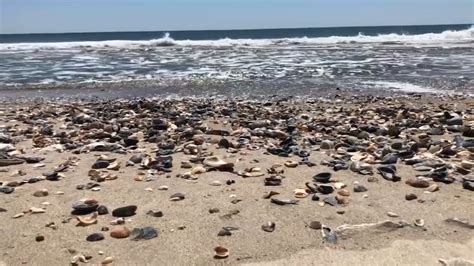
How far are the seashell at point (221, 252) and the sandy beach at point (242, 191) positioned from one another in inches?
0.9

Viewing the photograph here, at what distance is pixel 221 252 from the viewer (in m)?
3.02

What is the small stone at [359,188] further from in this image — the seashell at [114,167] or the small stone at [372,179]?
the seashell at [114,167]

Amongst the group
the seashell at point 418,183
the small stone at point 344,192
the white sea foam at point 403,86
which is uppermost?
the seashell at point 418,183

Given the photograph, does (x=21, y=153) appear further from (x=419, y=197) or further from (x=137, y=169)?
(x=419, y=197)

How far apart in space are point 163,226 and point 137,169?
1.47 metres

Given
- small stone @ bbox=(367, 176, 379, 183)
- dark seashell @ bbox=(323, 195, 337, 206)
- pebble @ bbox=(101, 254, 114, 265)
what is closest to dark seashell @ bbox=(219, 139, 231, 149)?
small stone @ bbox=(367, 176, 379, 183)

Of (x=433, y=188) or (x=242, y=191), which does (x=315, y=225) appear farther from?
(x=433, y=188)

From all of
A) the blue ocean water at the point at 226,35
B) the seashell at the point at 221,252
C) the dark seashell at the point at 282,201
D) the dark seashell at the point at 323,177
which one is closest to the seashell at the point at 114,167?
the dark seashell at the point at 282,201

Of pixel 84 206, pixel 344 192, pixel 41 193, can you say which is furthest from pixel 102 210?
pixel 344 192

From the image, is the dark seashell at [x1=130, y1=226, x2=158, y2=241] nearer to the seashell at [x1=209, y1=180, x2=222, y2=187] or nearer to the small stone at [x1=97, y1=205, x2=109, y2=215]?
the small stone at [x1=97, y1=205, x2=109, y2=215]

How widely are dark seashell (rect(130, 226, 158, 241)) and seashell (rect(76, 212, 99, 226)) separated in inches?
14.1

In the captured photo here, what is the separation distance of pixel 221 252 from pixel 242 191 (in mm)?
1041

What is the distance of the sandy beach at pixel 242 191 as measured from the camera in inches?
120

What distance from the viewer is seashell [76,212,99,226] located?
11.1 ft
